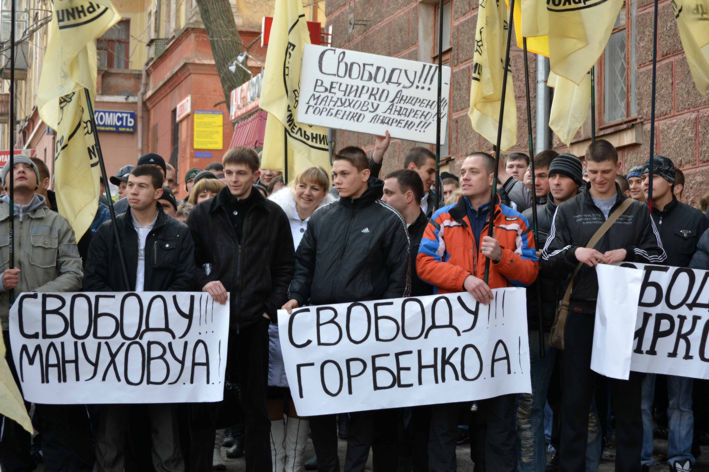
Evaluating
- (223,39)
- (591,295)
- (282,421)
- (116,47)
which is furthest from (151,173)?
(116,47)

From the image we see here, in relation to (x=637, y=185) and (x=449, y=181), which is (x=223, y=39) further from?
(x=637, y=185)

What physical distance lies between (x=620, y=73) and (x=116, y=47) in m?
34.2

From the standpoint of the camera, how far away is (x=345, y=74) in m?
8.62

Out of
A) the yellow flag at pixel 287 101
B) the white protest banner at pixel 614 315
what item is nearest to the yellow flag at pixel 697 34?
the white protest banner at pixel 614 315

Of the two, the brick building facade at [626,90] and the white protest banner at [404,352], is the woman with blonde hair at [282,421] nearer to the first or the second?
the white protest banner at [404,352]

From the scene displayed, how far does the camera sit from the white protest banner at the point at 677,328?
21.4ft

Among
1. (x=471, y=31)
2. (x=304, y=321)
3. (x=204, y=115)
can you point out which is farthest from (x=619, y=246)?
(x=204, y=115)

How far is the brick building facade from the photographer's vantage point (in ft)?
32.4

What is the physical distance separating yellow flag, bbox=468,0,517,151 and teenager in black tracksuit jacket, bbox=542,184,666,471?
1.60 metres

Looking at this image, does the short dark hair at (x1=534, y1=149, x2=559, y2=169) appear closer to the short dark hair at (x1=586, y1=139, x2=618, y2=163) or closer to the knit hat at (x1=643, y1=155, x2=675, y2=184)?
the knit hat at (x1=643, y1=155, x2=675, y2=184)

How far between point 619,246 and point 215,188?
3179mm

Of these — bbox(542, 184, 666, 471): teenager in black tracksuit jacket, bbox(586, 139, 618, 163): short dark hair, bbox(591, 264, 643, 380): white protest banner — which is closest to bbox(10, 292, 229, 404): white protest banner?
bbox(542, 184, 666, 471): teenager in black tracksuit jacket

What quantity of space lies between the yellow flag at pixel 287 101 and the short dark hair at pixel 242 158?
5.96 ft

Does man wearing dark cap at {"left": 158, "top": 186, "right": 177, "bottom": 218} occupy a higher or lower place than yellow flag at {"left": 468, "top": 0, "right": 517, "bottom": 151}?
lower
